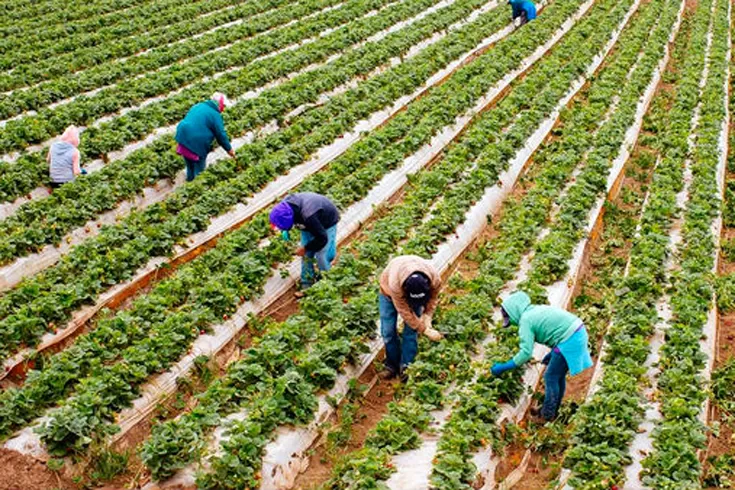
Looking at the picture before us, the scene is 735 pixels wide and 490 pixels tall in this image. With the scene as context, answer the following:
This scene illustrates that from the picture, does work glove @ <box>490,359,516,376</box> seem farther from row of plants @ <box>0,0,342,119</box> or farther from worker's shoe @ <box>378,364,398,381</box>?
row of plants @ <box>0,0,342,119</box>

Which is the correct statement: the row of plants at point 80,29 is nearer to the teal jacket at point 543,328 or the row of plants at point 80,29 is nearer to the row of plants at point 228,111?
the row of plants at point 228,111

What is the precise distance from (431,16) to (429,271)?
17.0 meters

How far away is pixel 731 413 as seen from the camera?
24.8 ft

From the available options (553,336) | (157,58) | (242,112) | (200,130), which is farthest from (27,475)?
(157,58)

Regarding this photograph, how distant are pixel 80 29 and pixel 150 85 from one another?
6.01 m

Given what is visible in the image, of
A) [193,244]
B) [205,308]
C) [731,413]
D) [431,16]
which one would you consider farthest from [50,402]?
[431,16]

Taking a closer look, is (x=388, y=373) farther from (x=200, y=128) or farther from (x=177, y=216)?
(x=200, y=128)

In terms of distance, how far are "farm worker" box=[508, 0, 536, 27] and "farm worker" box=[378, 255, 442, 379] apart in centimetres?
1724

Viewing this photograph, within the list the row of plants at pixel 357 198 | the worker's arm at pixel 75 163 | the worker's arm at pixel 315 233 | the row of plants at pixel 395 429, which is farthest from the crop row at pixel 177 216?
the row of plants at pixel 395 429

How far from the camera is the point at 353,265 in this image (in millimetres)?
9258

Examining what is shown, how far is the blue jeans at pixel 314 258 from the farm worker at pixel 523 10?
15904 mm

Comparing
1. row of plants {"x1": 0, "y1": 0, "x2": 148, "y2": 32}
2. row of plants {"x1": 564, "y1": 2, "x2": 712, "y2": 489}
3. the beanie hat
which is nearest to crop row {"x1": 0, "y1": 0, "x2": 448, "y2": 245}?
the beanie hat

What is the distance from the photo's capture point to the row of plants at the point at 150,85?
40.7 feet

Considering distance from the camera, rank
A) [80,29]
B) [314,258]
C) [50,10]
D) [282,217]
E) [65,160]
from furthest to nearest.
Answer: [50,10]
[80,29]
[65,160]
[314,258]
[282,217]
